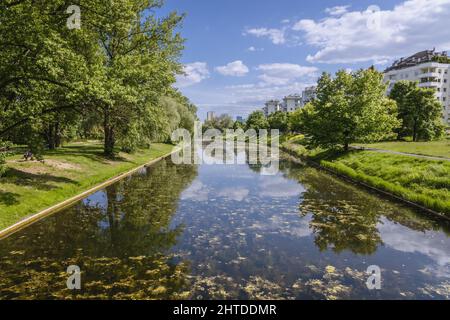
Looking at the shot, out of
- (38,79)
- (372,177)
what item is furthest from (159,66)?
(372,177)

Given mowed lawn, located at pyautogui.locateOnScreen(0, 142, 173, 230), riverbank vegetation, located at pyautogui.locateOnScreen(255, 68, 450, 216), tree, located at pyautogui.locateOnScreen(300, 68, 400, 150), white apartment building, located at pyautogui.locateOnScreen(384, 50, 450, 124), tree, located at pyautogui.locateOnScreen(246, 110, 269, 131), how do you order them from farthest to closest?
tree, located at pyautogui.locateOnScreen(246, 110, 269, 131)
white apartment building, located at pyautogui.locateOnScreen(384, 50, 450, 124)
tree, located at pyautogui.locateOnScreen(300, 68, 400, 150)
riverbank vegetation, located at pyautogui.locateOnScreen(255, 68, 450, 216)
mowed lawn, located at pyautogui.locateOnScreen(0, 142, 173, 230)

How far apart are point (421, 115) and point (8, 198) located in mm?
63103

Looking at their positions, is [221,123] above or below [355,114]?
above

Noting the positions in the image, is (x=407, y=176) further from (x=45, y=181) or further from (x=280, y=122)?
(x=280, y=122)

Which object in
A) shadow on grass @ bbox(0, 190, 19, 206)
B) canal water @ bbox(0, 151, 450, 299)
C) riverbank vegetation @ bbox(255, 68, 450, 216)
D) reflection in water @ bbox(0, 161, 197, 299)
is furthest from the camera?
riverbank vegetation @ bbox(255, 68, 450, 216)

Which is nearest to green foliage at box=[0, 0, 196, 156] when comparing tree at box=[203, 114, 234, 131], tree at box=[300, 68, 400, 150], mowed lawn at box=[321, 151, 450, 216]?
mowed lawn at box=[321, 151, 450, 216]

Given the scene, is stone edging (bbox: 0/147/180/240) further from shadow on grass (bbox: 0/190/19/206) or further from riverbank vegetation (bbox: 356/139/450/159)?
riverbank vegetation (bbox: 356/139/450/159)

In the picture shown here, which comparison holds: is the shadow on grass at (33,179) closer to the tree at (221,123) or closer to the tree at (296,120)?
the tree at (296,120)

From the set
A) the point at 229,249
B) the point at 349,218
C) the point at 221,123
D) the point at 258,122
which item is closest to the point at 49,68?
the point at 229,249

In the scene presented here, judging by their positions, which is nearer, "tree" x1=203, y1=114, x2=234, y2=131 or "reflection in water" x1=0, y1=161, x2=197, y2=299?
"reflection in water" x1=0, y1=161, x2=197, y2=299

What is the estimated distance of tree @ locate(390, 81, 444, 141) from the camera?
56.7 meters

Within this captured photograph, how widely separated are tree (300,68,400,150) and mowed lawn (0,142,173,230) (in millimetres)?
25685

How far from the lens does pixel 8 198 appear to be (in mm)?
16406

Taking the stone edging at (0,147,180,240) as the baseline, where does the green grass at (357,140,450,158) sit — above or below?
above
